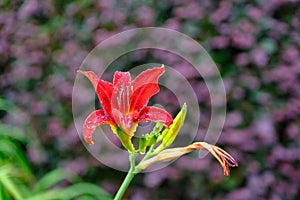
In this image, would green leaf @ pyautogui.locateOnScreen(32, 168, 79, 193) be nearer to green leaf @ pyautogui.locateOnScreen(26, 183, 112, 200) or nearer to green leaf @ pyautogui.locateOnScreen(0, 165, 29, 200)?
green leaf @ pyautogui.locateOnScreen(26, 183, 112, 200)

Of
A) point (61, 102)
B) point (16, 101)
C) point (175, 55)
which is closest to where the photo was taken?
point (175, 55)

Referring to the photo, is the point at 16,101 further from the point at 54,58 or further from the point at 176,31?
the point at 176,31

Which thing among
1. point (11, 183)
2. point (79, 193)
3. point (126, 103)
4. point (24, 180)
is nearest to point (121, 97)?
point (126, 103)

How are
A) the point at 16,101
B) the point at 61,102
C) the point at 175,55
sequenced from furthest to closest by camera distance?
1. the point at 16,101
2. the point at 61,102
3. the point at 175,55

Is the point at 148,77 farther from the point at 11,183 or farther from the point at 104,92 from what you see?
the point at 11,183

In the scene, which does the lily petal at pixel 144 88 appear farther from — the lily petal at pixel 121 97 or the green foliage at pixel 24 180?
the green foliage at pixel 24 180

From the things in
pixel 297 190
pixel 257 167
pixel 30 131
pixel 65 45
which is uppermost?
pixel 65 45

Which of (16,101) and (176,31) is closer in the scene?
(176,31)

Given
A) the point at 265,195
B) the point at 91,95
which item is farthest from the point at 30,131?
the point at 265,195

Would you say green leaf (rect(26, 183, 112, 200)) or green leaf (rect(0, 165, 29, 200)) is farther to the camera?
green leaf (rect(26, 183, 112, 200))

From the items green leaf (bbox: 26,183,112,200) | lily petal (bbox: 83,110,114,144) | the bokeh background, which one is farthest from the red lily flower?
the bokeh background
